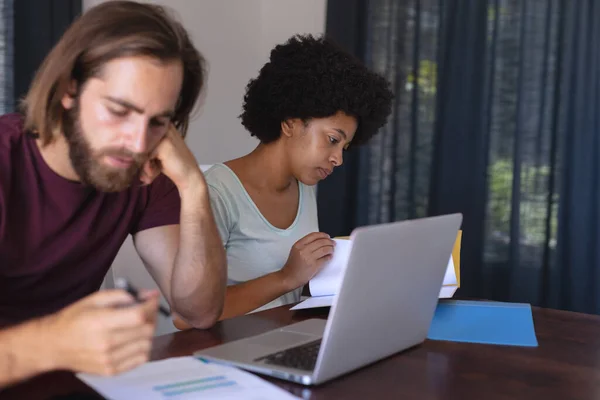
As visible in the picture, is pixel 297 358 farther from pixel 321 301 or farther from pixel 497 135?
pixel 497 135

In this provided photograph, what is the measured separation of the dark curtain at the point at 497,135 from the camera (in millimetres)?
2338

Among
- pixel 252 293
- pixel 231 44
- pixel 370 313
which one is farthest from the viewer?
pixel 231 44

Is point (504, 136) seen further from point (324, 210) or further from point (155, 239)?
point (155, 239)

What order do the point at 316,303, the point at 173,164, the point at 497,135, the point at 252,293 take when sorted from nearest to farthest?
the point at 173,164 < the point at 316,303 < the point at 252,293 < the point at 497,135

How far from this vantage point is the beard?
1.13 m

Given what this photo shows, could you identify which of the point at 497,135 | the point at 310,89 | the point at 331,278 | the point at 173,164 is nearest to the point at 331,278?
the point at 331,278

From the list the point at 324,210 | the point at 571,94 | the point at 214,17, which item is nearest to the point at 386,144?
the point at 324,210

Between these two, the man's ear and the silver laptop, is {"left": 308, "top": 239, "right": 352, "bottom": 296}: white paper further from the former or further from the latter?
the man's ear

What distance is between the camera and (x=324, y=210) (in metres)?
2.83

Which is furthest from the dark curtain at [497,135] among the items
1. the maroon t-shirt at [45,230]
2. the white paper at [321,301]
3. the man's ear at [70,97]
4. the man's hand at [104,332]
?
the man's hand at [104,332]

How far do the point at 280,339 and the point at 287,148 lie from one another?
773 mm

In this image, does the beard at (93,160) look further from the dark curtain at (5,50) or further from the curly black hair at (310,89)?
the dark curtain at (5,50)

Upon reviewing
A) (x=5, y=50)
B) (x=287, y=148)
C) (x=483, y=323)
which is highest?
(x=5, y=50)

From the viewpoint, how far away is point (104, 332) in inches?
29.0
